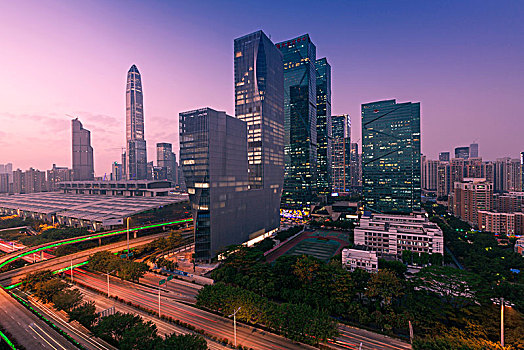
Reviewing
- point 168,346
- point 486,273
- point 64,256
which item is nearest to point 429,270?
point 486,273

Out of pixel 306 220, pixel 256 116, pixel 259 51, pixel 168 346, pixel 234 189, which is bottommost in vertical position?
pixel 306 220

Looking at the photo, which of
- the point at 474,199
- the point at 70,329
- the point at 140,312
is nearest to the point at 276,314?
the point at 140,312

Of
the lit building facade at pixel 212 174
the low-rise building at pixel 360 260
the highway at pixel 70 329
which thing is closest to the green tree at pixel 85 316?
the highway at pixel 70 329

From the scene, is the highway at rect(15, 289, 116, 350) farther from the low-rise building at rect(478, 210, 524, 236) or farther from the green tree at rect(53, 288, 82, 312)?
the low-rise building at rect(478, 210, 524, 236)

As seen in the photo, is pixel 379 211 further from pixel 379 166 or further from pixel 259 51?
pixel 259 51

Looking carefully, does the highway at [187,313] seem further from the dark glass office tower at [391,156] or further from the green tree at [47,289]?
the dark glass office tower at [391,156]
